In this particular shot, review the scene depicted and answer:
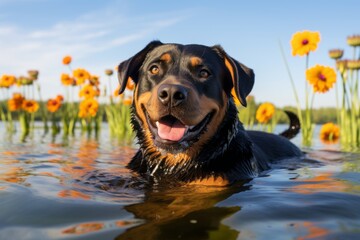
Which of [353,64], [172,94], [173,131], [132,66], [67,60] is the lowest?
[173,131]

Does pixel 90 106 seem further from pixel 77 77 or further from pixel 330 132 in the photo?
pixel 330 132

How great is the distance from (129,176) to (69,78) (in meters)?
9.92

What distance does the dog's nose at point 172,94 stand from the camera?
9.98 feet

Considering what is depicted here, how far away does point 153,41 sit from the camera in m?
4.12

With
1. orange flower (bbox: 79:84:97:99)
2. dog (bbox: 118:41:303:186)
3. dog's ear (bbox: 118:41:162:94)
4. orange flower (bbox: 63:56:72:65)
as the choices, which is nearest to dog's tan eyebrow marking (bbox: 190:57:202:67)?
dog (bbox: 118:41:303:186)

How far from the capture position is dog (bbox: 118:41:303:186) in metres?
3.34

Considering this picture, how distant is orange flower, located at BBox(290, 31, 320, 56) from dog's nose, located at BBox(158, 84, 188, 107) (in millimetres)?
6537

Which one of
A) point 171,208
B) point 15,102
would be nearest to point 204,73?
point 171,208

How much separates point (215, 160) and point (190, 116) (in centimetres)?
67

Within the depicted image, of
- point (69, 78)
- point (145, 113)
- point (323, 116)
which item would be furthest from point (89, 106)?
point (323, 116)

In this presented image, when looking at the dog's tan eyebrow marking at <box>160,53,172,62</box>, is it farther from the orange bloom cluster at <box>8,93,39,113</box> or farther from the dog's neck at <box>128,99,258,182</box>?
the orange bloom cluster at <box>8,93,39,113</box>

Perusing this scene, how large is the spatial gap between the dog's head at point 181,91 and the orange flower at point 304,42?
5.46m

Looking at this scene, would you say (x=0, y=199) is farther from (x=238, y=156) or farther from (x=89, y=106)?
(x=89, y=106)

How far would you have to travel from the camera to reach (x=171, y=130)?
3.43 metres
